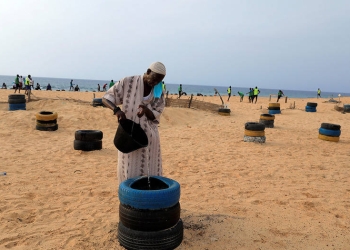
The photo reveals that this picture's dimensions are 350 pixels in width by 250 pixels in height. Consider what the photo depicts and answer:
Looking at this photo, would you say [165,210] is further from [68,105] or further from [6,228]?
[68,105]

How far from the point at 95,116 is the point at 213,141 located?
638cm

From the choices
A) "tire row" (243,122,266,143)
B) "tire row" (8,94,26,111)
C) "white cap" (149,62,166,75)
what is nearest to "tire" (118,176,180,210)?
"white cap" (149,62,166,75)

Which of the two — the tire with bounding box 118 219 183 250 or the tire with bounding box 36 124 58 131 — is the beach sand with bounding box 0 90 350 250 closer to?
the tire with bounding box 118 219 183 250

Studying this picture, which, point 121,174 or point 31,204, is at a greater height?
point 121,174

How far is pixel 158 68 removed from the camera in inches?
139

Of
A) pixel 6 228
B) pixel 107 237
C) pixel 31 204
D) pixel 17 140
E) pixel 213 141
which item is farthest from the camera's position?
pixel 213 141

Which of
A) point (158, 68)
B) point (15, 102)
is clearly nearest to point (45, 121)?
point (15, 102)

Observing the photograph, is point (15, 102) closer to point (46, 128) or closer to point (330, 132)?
point (46, 128)

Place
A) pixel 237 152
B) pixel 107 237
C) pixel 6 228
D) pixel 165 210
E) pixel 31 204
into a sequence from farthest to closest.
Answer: pixel 237 152, pixel 31 204, pixel 6 228, pixel 107 237, pixel 165 210

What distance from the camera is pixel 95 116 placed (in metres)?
14.6

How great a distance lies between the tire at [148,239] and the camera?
326 cm

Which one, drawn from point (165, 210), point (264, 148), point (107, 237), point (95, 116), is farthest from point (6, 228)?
point (95, 116)

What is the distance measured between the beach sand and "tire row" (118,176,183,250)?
0.30 m

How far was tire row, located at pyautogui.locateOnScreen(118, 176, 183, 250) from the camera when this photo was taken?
3.23 m
